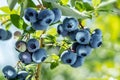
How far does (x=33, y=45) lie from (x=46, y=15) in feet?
0.51

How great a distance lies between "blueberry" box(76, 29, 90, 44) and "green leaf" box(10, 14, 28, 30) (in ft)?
0.67

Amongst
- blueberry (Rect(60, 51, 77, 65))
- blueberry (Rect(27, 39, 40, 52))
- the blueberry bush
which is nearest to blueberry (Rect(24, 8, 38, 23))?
the blueberry bush

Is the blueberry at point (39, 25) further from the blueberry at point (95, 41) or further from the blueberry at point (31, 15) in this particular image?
the blueberry at point (95, 41)

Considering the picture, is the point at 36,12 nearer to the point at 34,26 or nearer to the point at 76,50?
the point at 34,26

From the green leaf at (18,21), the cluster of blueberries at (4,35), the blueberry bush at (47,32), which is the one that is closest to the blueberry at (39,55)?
the blueberry bush at (47,32)

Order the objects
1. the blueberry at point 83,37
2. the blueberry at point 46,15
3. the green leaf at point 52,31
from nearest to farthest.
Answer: the blueberry at point 46,15 → the blueberry at point 83,37 → the green leaf at point 52,31

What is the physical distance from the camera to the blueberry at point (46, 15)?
1.46 m

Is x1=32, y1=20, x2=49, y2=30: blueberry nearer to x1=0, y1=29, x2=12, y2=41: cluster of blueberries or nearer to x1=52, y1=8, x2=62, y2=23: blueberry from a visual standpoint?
x1=52, y1=8, x2=62, y2=23: blueberry

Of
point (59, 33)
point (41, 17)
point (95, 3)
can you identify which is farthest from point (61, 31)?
point (95, 3)

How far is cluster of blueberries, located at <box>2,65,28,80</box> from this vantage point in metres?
1.73

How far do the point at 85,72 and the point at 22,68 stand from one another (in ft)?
11.9

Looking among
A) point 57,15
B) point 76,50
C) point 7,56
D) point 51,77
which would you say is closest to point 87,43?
point 76,50

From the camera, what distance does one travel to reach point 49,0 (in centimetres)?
145

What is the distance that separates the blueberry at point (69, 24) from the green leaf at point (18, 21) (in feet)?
0.51
